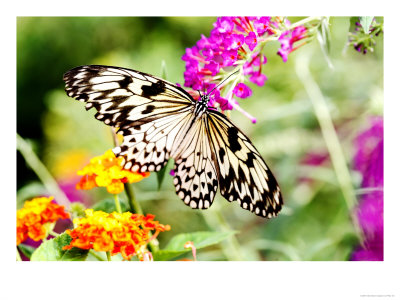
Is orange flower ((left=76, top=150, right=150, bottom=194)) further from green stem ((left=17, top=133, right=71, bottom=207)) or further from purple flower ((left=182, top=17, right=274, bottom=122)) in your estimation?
green stem ((left=17, top=133, right=71, bottom=207))

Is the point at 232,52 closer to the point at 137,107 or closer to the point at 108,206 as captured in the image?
the point at 137,107

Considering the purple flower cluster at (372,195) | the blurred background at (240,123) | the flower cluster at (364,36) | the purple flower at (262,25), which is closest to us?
the purple flower at (262,25)

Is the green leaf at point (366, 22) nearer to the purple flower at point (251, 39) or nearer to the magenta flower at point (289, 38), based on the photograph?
the magenta flower at point (289, 38)

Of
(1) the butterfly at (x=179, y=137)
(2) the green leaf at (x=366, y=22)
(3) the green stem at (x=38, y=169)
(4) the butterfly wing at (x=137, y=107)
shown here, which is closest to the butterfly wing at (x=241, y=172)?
(1) the butterfly at (x=179, y=137)
